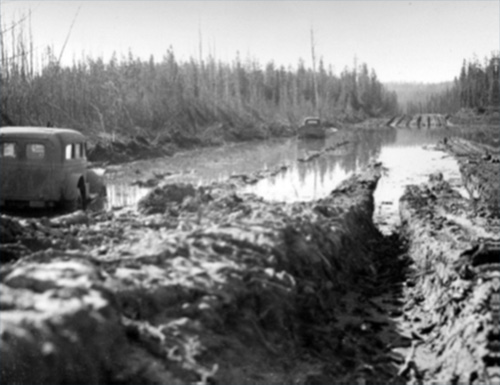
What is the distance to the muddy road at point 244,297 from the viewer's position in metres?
4.69

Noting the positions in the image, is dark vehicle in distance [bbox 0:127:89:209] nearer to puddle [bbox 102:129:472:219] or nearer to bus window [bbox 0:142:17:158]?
bus window [bbox 0:142:17:158]

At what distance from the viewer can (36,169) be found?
11570 mm

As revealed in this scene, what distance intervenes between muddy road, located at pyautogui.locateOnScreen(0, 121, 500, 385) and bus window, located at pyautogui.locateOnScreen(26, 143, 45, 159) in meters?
1.69

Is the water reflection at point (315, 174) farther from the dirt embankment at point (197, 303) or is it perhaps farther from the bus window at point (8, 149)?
the dirt embankment at point (197, 303)

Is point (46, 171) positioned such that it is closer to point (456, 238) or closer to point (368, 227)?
point (368, 227)

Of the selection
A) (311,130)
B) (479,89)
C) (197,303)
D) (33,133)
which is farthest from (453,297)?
(479,89)

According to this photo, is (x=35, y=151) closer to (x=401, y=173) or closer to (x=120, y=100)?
(x=401, y=173)

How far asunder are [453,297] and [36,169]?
8041 mm

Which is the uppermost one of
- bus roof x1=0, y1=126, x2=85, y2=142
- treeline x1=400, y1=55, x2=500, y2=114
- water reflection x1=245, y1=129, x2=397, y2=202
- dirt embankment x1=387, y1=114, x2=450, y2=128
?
treeline x1=400, y1=55, x2=500, y2=114

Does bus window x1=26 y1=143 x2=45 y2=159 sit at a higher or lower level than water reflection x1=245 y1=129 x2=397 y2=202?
higher

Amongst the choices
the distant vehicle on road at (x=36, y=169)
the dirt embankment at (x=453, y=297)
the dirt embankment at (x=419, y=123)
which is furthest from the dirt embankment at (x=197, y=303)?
the dirt embankment at (x=419, y=123)

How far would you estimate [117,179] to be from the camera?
19.7 m

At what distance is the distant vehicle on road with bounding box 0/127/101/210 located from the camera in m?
11.4

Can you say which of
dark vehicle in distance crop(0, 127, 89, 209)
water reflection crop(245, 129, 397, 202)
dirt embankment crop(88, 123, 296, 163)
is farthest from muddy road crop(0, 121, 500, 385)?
dirt embankment crop(88, 123, 296, 163)
